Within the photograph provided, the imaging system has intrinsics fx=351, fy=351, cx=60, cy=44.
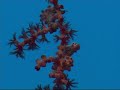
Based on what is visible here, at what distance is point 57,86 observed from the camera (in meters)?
4.27

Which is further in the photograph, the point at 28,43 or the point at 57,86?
the point at 28,43

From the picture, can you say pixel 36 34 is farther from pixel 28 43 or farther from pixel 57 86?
pixel 57 86

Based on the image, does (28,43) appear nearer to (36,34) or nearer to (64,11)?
(36,34)

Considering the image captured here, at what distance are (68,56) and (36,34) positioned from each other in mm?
549

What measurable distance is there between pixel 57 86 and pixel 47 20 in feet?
2.73

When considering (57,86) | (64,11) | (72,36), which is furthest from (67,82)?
(64,11)

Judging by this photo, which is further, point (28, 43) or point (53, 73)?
point (28, 43)

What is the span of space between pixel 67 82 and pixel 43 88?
0.30m

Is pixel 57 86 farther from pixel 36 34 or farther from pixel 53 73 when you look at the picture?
pixel 36 34

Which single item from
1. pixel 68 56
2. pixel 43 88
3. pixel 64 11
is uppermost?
pixel 64 11

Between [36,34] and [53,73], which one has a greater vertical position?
[36,34]

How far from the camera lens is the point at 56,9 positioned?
445cm

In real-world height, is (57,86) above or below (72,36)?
below

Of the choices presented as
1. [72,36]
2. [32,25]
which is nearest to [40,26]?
[32,25]
